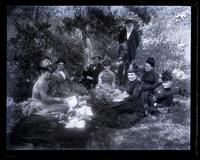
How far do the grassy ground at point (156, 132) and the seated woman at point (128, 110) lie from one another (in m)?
0.05

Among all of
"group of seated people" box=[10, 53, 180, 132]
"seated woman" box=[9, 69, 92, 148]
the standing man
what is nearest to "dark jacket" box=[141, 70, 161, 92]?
"group of seated people" box=[10, 53, 180, 132]

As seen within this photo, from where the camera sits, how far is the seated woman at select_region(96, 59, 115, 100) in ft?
7.25

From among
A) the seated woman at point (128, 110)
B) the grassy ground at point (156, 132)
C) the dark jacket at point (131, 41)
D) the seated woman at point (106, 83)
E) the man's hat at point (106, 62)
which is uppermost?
the dark jacket at point (131, 41)

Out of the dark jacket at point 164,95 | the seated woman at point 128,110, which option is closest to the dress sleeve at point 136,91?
the seated woman at point 128,110

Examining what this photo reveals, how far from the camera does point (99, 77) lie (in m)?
2.22

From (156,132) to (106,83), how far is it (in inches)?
20.0

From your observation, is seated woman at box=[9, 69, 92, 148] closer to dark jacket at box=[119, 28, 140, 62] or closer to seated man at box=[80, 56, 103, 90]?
seated man at box=[80, 56, 103, 90]

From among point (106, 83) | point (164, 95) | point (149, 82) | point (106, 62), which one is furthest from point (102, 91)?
point (164, 95)

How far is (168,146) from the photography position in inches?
86.3

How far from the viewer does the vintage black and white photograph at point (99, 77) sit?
219 centimetres

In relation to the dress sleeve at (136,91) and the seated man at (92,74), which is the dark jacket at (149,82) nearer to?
the dress sleeve at (136,91)

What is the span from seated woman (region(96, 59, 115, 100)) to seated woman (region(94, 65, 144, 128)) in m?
0.09

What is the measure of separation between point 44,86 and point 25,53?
0.28 m
